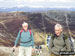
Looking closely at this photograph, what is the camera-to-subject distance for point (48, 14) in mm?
6656

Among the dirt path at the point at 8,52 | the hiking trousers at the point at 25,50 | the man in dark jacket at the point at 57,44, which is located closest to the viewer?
the man in dark jacket at the point at 57,44

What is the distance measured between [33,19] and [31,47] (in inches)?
85.6

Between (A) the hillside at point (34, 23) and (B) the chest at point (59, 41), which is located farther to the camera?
(A) the hillside at point (34, 23)

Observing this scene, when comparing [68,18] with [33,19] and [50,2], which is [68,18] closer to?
[50,2]

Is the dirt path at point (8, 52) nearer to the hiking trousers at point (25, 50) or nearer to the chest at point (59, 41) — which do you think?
the hiking trousers at point (25, 50)

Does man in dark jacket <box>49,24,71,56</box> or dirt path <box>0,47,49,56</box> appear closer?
man in dark jacket <box>49,24,71,56</box>

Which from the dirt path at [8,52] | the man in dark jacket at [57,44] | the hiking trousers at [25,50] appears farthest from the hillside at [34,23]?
the man in dark jacket at [57,44]

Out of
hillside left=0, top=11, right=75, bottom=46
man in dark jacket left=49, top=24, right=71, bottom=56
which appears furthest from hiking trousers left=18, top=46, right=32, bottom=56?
hillside left=0, top=11, right=75, bottom=46

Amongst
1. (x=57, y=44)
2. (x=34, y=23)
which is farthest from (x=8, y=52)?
(x=57, y=44)

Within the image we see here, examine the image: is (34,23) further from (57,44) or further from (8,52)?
(57,44)

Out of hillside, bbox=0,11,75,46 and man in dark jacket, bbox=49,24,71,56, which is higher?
man in dark jacket, bbox=49,24,71,56

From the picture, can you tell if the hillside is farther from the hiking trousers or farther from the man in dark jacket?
the man in dark jacket

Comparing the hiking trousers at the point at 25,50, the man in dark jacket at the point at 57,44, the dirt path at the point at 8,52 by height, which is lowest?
the dirt path at the point at 8,52

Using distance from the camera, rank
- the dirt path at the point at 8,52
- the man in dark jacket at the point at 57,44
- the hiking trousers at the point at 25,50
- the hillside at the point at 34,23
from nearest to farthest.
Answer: the man in dark jacket at the point at 57,44
the hiking trousers at the point at 25,50
the dirt path at the point at 8,52
the hillside at the point at 34,23
